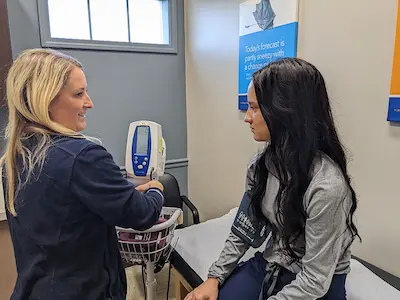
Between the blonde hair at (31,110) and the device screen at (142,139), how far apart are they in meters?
0.58

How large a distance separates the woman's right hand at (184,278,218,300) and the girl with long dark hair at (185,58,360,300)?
0.06 m

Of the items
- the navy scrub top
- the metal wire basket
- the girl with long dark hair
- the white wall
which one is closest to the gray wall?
the white wall

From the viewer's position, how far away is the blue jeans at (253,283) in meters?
0.93

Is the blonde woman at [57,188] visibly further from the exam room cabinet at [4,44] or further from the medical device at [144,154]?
the exam room cabinet at [4,44]

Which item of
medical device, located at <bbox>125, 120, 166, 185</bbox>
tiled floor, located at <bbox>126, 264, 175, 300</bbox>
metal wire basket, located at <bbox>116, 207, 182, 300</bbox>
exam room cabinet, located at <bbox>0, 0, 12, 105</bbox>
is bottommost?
tiled floor, located at <bbox>126, 264, 175, 300</bbox>

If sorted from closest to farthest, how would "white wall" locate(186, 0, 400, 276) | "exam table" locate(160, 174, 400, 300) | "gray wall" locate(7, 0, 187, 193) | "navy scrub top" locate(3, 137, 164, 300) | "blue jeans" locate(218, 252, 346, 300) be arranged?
"navy scrub top" locate(3, 137, 164, 300) → "blue jeans" locate(218, 252, 346, 300) → "exam table" locate(160, 174, 400, 300) → "white wall" locate(186, 0, 400, 276) → "gray wall" locate(7, 0, 187, 193)

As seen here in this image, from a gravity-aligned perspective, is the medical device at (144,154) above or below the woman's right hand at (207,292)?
above

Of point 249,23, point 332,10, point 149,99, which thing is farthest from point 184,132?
point 332,10

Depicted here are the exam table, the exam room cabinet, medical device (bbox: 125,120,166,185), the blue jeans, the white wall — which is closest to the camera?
the blue jeans

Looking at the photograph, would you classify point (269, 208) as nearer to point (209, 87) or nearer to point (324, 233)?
point (324, 233)

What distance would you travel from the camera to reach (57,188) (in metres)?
0.83

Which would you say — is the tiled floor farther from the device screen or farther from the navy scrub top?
the navy scrub top

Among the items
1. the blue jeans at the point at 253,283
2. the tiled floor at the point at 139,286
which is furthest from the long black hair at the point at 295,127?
the tiled floor at the point at 139,286

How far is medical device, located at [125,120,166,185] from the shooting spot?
143 centimetres
